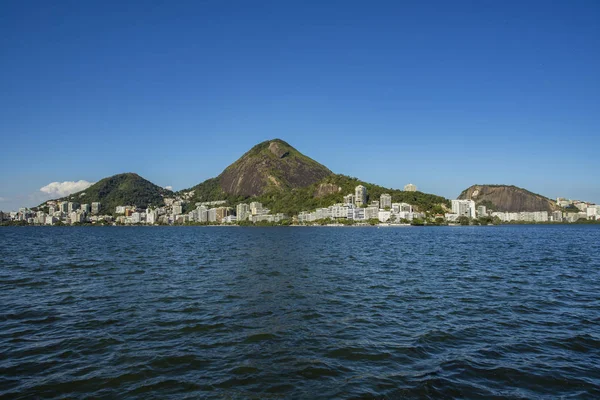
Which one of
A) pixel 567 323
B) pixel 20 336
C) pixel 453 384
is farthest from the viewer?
pixel 567 323

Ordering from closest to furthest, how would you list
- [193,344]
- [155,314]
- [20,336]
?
[193,344]
[20,336]
[155,314]

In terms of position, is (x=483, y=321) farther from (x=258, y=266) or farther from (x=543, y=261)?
(x=543, y=261)

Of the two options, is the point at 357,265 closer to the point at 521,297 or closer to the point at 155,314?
the point at 521,297

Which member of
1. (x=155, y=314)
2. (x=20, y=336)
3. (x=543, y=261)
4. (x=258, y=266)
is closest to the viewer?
(x=20, y=336)

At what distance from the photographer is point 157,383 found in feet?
28.3

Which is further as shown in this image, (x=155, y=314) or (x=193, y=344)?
(x=155, y=314)

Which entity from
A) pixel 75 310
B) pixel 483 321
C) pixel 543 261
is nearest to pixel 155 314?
pixel 75 310

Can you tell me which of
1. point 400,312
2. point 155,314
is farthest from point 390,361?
point 155,314

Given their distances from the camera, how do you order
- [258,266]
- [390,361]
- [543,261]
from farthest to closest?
[543,261] < [258,266] < [390,361]

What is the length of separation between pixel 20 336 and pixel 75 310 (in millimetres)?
3524

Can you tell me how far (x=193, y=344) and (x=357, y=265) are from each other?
21857 mm

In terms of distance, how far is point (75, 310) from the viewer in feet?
52.1

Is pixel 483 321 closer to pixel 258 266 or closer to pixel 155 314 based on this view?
pixel 155 314

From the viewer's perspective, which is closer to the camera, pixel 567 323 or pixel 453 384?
pixel 453 384
